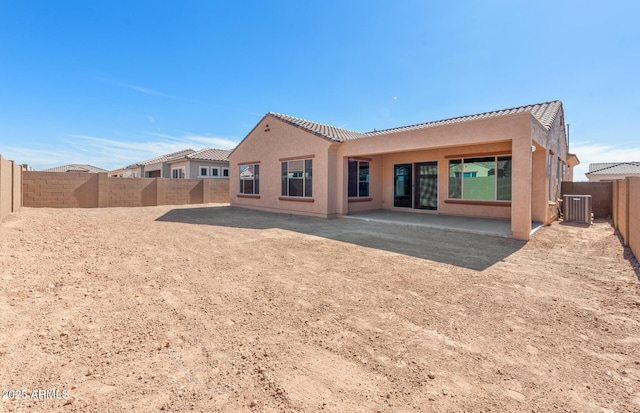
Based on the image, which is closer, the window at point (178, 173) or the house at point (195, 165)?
the house at point (195, 165)

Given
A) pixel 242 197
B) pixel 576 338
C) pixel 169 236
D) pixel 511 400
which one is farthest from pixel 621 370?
pixel 242 197

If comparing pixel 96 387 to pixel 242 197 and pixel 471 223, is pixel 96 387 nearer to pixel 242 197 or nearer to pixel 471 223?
pixel 471 223

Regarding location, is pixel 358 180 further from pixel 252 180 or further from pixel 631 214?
pixel 631 214

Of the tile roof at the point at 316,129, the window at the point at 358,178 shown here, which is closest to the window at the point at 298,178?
the tile roof at the point at 316,129

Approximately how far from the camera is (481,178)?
11.6 meters

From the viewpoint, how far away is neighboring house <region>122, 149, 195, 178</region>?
28047 millimetres

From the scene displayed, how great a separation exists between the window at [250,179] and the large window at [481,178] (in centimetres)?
978

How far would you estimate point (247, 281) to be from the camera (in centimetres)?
484

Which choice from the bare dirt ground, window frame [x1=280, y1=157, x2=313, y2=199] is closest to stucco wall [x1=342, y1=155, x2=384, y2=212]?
window frame [x1=280, y1=157, x2=313, y2=199]

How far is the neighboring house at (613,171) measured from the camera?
32.2 m

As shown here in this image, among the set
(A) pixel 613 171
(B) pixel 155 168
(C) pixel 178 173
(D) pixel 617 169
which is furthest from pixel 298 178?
(D) pixel 617 169

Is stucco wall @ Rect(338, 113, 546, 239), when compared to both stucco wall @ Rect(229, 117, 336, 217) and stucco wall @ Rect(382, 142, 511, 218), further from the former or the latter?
stucco wall @ Rect(229, 117, 336, 217)

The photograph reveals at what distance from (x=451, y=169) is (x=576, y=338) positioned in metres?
10.0

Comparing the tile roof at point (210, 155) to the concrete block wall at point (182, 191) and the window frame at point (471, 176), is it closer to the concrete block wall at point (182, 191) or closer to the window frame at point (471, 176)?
the concrete block wall at point (182, 191)
